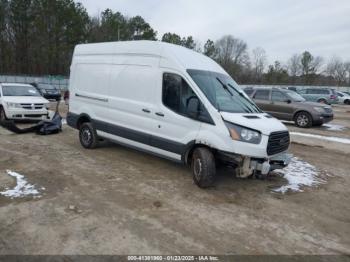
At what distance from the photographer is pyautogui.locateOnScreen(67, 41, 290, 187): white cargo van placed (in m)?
5.63

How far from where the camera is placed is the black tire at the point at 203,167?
571 cm

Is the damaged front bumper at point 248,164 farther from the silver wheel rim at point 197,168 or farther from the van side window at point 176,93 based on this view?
the van side window at point 176,93

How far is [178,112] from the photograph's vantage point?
6.19m

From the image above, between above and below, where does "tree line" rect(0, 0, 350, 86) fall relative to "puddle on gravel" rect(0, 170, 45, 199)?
above

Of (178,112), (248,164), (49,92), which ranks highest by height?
(178,112)

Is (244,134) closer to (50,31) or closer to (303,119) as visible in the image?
(303,119)

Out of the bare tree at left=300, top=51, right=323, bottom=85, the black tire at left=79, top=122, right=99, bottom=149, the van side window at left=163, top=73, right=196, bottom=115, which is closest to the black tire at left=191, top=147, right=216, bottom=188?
the van side window at left=163, top=73, right=196, bottom=115

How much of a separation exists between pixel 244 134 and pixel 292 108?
33.8 ft

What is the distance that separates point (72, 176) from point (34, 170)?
0.92 meters

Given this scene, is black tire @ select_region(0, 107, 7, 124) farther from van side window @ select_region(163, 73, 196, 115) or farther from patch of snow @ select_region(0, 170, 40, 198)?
van side window @ select_region(163, 73, 196, 115)

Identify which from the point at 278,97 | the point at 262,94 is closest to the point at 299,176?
the point at 278,97

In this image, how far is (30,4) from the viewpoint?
4909 cm

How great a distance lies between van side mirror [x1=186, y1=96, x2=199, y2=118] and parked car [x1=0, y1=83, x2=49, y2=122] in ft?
28.0

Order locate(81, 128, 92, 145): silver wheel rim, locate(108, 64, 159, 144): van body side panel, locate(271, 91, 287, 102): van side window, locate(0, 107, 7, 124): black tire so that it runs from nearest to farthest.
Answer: locate(108, 64, 159, 144): van body side panel
locate(81, 128, 92, 145): silver wheel rim
locate(0, 107, 7, 124): black tire
locate(271, 91, 287, 102): van side window
